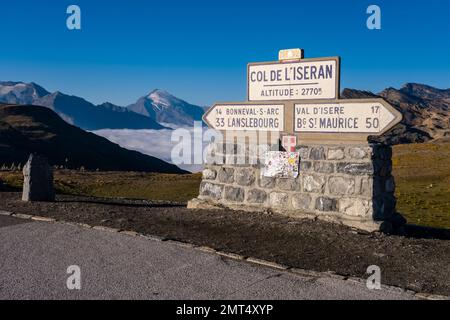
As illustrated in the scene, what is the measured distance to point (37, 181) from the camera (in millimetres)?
12359

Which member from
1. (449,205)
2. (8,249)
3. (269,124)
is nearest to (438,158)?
(449,205)

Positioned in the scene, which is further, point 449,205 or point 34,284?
point 449,205

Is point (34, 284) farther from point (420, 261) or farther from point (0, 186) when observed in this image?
point (0, 186)

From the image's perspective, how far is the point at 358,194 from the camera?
934 cm

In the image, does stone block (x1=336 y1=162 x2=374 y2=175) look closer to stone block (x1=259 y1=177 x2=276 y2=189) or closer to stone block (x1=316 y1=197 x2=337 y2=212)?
stone block (x1=316 y1=197 x2=337 y2=212)

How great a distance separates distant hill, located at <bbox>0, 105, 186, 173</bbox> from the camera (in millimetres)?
122150

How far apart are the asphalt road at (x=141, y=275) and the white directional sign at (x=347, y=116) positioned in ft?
12.7

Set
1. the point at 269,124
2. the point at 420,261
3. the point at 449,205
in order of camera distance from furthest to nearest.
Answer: the point at 449,205, the point at 269,124, the point at 420,261

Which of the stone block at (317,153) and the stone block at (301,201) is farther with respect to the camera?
the stone block at (301,201)

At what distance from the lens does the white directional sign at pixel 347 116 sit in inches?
366

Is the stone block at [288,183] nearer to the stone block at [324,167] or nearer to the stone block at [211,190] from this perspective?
the stone block at [324,167]

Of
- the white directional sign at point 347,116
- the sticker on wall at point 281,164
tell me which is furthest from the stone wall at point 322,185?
the white directional sign at point 347,116

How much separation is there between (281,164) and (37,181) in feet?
19.5
